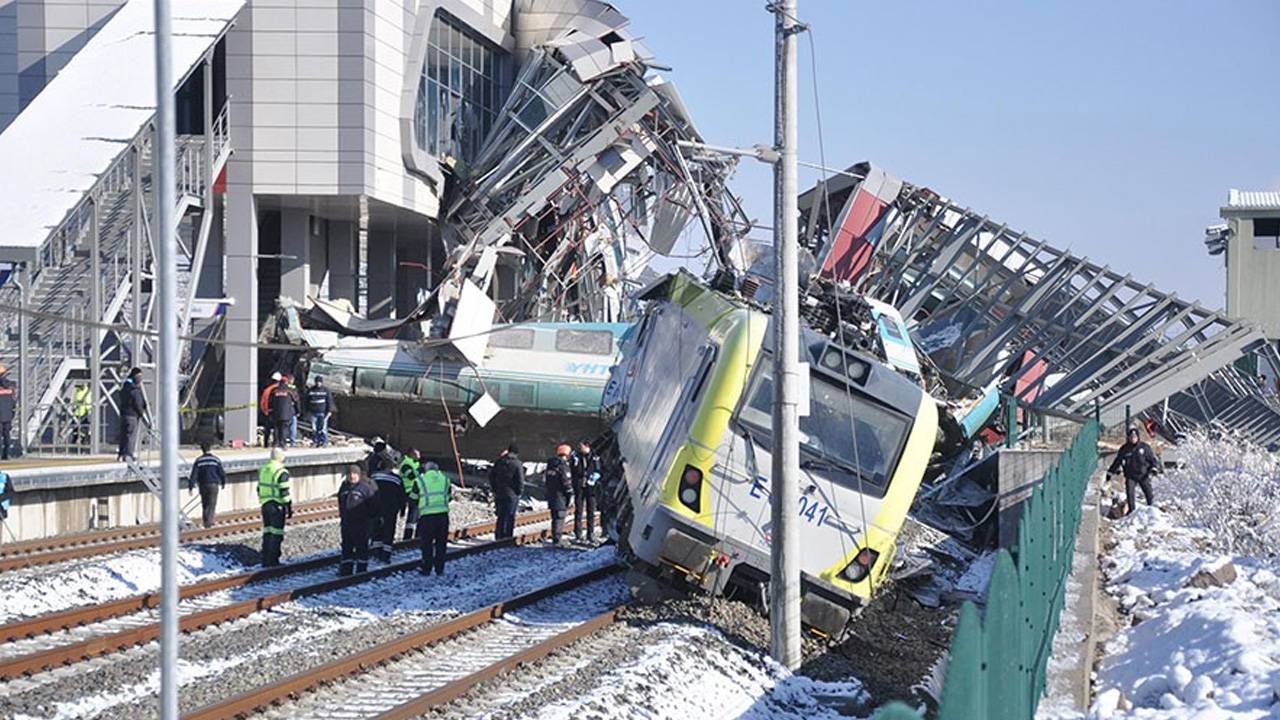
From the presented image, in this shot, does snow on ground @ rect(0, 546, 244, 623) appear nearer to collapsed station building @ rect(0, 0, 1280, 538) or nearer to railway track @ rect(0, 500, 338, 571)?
railway track @ rect(0, 500, 338, 571)

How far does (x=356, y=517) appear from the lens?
18.5 m

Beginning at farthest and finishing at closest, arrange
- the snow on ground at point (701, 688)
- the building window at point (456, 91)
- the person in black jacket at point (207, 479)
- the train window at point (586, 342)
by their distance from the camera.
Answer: the building window at point (456, 91) → the train window at point (586, 342) → the person in black jacket at point (207, 479) → the snow on ground at point (701, 688)

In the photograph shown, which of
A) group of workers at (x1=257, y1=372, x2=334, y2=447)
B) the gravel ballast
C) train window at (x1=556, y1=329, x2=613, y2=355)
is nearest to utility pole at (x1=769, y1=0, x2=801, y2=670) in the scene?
the gravel ballast

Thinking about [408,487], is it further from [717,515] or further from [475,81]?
[475,81]

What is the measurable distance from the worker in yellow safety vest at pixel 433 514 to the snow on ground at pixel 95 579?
2314 millimetres

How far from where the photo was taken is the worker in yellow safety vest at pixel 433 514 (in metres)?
18.1

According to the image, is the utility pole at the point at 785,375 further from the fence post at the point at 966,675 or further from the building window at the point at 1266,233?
the building window at the point at 1266,233

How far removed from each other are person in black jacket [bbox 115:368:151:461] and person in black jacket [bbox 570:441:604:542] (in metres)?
6.59

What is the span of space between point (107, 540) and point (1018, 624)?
15.4 metres

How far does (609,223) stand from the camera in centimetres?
4100

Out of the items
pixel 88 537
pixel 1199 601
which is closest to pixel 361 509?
pixel 88 537

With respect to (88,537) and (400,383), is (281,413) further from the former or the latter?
(88,537)

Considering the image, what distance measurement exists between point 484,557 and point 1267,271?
4146 centimetres

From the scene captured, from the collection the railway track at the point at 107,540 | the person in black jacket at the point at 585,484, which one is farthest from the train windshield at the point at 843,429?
the person in black jacket at the point at 585,484
